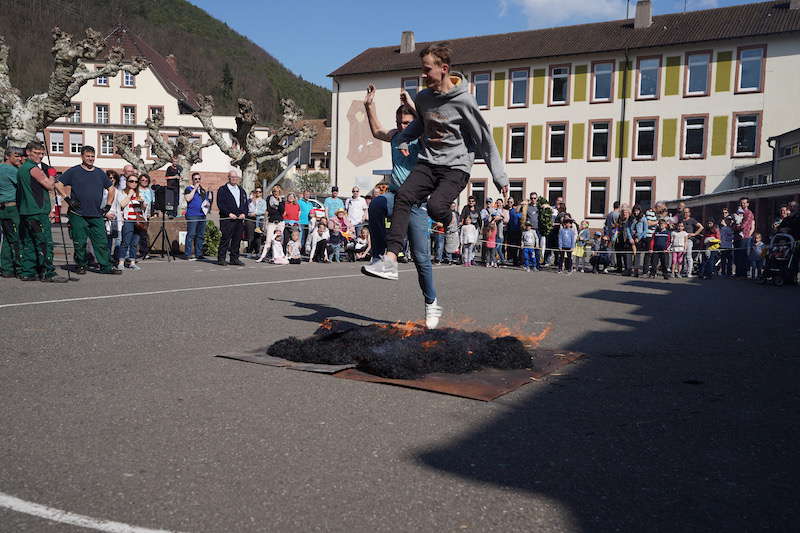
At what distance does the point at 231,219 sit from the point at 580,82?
36.6m

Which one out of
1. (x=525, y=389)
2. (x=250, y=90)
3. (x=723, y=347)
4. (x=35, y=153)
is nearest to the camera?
(x=525, y=389)

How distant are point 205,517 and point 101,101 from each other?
75.5 meters

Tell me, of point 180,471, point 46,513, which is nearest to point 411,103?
point 180,471

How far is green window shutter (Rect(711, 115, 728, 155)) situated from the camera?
142 ft

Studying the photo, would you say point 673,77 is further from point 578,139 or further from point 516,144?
point 516,144

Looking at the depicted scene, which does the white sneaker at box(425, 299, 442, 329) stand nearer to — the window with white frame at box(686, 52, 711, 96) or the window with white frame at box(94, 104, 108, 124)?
the window with white frame at box(686, 52, 711, 96)

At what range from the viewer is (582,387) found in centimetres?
459

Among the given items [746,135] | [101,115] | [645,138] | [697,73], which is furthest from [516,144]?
[101,115]

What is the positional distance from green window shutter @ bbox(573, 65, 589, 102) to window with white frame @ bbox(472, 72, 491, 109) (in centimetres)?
631

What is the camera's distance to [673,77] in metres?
44.9

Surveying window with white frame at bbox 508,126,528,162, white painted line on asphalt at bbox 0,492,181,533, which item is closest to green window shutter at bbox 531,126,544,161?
window with white frame at bbox 508,126,528,162

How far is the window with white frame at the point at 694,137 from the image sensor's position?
4394 cm

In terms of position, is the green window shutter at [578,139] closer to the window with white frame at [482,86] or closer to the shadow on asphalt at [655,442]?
the window with white frame at [482,86]

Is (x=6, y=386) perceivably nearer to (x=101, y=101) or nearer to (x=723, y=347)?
(x=723, y=347)
